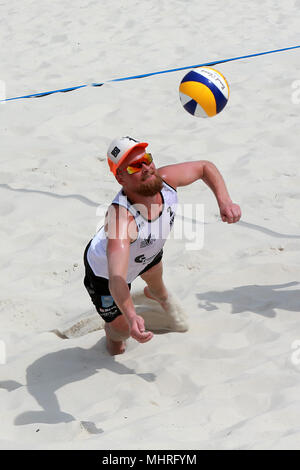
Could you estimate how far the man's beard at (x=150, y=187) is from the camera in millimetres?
3287

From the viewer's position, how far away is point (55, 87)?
7.94 m

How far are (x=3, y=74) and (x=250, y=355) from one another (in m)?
5.86

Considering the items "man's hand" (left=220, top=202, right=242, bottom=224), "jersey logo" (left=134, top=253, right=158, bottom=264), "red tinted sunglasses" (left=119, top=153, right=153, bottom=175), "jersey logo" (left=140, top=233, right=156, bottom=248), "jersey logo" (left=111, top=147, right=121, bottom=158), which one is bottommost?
"jersey logo" (left=134, top=253, right=158, bottom=264)

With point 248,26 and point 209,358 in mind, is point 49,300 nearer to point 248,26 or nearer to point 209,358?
point 209,358

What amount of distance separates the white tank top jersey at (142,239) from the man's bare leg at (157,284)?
0.60ft

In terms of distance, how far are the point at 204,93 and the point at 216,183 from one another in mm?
961

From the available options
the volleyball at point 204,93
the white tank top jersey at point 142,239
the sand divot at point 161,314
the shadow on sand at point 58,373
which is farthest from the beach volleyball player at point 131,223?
the volleyball at point 204,93

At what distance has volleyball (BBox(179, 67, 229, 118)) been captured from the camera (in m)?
4.28

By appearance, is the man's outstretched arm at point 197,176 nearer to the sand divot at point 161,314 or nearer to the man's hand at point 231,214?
the man's hand at point 231,214

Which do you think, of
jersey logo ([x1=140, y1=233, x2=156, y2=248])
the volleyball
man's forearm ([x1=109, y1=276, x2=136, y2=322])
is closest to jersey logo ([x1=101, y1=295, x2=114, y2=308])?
jersey logo ([x1=140, y1=233, x2=156, y2=248])

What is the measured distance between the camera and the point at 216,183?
11.6 feet

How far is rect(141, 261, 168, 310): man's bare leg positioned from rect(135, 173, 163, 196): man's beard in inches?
26.0

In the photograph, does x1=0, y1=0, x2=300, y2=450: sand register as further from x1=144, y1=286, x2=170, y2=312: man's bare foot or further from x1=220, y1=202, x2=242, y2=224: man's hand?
x1=220, y1=202, x2=242, y2=224: man's hand

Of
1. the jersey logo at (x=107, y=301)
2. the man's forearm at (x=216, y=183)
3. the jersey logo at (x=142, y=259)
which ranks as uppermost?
the man's forearm at (x=216, y=183)
